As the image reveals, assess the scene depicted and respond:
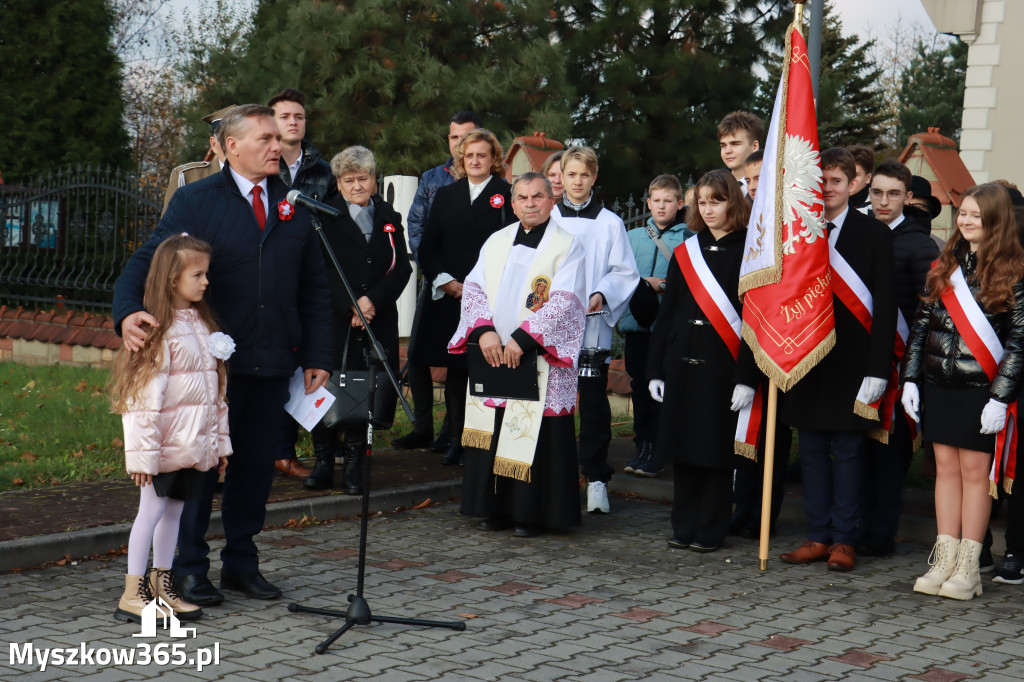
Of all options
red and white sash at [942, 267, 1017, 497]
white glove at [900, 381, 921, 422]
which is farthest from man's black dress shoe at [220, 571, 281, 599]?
red and white sash at [942, 267, 1017, 497]

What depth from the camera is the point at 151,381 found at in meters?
4.78

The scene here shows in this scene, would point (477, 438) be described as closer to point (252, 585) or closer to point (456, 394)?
point (456, 394)

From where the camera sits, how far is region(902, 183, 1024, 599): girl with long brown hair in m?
5.66

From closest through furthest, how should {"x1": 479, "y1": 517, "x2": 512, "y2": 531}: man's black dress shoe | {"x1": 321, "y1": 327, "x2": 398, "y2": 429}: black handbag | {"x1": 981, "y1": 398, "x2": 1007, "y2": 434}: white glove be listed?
1. {"x1": 981, "y1": 398, "x2": 1007, "y2": 434}: white glove
2. {"x1": 479, "y1": 517, "x2": 512, "y2": 531}: man's black dress shoe
3. {"x1": 321, "y1": 327, "x2": 398, "y2": 429}: black handbag

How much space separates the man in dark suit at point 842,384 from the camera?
6.20 metres

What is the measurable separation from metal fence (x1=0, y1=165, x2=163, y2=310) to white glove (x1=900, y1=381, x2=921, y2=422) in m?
8.47

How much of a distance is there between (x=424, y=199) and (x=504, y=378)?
2226 millimetres

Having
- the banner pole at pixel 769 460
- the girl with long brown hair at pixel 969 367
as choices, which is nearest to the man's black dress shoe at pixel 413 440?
the banner pole at pixel 769 460

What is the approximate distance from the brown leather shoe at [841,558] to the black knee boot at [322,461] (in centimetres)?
294

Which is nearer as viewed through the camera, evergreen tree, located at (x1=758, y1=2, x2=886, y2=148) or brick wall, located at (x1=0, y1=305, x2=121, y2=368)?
brick wall, located at (x1=0, y1=305, x2=121, y2=368)

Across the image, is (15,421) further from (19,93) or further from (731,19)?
(731,19)

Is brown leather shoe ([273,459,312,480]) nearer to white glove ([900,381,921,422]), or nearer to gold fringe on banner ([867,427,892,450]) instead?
gold fringe on banner ([867,427,892,450])

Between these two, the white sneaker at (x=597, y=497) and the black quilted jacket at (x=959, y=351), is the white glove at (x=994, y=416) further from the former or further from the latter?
the white sneaker at (x=597, y=497)

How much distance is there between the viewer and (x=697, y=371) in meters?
6.56
